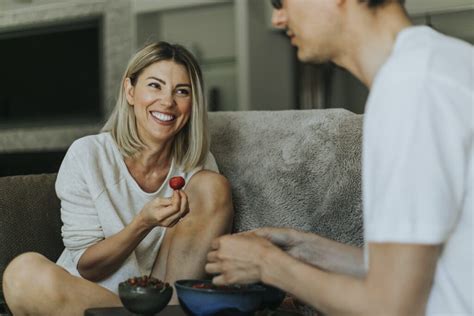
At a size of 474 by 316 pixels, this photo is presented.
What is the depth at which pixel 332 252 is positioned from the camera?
51.4 inches

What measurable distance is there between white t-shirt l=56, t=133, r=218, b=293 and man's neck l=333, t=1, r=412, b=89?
1020mm

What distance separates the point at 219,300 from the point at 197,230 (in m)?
0.70

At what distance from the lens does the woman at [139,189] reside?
1792mm

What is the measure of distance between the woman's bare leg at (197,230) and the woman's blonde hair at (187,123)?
0.25 ft

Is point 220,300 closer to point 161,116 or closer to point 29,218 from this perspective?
point 161,116

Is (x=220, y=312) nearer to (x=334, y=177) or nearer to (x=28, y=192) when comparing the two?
(x=334, y=177)

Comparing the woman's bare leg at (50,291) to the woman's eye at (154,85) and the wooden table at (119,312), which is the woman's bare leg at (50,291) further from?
the woman's eye at (154,85)

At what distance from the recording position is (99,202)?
190 centimetres

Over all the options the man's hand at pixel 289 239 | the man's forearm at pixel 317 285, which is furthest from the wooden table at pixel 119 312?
the man's forearm at pixel 317 285

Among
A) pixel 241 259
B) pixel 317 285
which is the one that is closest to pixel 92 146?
pixel 241 259

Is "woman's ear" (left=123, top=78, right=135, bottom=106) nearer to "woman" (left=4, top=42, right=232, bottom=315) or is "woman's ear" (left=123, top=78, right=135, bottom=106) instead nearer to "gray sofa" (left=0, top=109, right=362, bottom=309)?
"woman" (left=4, top=42, right=232, bottom=315)

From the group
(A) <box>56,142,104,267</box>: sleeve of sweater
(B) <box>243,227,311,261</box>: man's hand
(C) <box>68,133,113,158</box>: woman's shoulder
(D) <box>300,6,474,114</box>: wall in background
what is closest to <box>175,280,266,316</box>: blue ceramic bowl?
(B) <box>243,227,311,261</box>: man's hand

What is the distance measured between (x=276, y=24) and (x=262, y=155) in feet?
3.10

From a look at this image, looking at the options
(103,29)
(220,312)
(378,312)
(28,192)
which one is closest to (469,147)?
(378,312)
